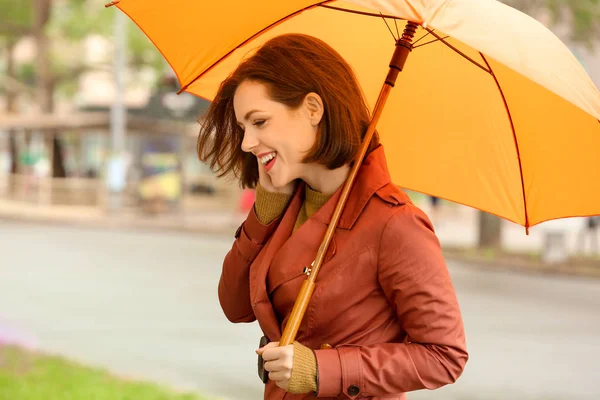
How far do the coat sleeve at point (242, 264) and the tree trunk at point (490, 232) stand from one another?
1449 cm

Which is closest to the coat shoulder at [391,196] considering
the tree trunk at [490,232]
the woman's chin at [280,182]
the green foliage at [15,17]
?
the woman's chin at [280,182]

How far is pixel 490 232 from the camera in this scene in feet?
A: 54.6

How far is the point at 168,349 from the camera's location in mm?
7719

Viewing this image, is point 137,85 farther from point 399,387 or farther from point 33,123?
point 399,387

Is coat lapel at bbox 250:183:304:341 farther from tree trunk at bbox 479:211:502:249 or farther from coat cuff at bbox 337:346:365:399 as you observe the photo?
tree trunk at bbox 479:211:502:249

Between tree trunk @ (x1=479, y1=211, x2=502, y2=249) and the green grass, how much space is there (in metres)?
11.2

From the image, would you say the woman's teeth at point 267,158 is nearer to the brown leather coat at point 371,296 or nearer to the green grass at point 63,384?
the brown leather coat at point 371,296

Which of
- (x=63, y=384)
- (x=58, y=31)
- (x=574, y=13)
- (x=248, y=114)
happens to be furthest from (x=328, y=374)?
(x=58, y=31)

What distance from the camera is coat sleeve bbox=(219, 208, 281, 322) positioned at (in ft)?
7.48

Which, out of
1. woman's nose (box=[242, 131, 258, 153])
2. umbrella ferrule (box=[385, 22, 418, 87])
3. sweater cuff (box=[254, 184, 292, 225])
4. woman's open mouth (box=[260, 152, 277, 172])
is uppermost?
umbrella ferrule (box=[385, 22, 418, 87])

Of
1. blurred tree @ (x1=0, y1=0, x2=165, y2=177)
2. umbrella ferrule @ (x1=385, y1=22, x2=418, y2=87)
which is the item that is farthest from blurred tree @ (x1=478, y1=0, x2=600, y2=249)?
blurred tree @ (x1=0, y1=0, x2=165, y2=177)

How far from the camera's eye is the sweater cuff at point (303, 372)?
2018mm

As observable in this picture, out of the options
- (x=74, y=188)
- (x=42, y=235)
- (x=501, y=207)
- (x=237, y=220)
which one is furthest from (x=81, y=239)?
(x=501, y=207)

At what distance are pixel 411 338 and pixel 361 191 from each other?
14.4 inches
